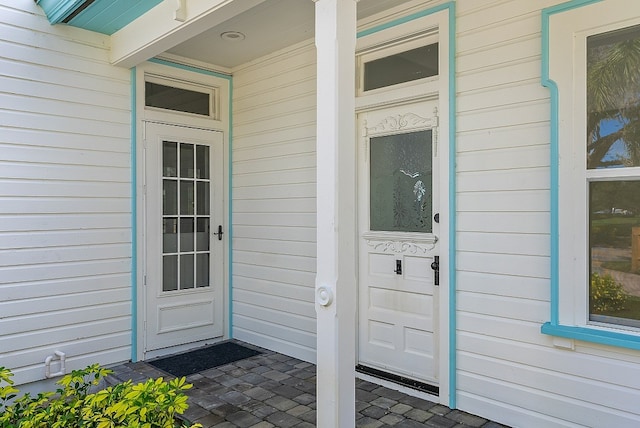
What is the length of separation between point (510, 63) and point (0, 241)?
355 centimetres

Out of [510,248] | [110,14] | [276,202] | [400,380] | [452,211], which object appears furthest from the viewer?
[276,202]

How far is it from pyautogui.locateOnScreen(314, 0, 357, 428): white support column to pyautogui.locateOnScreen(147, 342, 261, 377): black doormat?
1.97 meters

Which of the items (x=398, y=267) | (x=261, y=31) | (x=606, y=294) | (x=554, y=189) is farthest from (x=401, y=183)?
(x=261, y=31)

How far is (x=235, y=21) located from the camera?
3475mm

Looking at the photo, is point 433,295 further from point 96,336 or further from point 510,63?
point 96,336

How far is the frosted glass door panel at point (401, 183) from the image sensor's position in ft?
10.3

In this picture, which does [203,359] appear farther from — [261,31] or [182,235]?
[261,31]

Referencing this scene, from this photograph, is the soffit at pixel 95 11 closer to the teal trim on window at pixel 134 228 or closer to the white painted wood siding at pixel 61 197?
the white painted wood siding at pixel 61 197

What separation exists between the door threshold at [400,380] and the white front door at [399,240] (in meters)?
0.03

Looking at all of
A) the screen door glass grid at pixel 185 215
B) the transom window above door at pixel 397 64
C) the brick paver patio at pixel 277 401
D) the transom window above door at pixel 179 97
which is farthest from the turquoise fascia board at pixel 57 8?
the brick paver patio at pixel 277 401

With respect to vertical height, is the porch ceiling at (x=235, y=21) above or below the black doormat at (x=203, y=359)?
above

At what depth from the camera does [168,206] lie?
163 inches

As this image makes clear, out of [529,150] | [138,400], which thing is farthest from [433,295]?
[138,400]

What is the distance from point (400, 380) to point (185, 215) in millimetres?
2373
